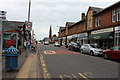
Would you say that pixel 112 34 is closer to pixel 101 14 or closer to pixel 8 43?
pixel 101 14

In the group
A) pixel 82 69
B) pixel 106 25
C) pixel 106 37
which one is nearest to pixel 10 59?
pixel 82 69

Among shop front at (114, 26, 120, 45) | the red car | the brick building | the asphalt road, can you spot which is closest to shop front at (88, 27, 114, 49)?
the brick building

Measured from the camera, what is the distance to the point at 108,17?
67.1 ft

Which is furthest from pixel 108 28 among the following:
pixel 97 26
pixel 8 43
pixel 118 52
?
pixel 8 43

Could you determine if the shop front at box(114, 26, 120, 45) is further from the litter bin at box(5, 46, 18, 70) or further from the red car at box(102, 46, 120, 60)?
the litter bin at box(5, 46, 18, 70)

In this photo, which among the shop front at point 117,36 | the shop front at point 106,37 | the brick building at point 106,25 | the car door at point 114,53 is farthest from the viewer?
the shop front at point 106,37

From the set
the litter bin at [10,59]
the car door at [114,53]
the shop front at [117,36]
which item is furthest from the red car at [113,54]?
the litter bin at [10,59]

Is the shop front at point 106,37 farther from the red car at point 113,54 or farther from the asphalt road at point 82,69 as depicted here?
the asphalt road at point 82,69

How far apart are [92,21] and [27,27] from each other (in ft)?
54.2

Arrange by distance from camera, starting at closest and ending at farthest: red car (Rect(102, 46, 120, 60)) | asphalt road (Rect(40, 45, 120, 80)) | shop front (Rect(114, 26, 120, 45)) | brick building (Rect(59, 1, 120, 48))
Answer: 1. asphalt road (Rect(40, 45, 120, 80))
2. red car (Rect(102, 46, 120, 60))
3. shop front (Rect(114, 26, 120, 45))
4. brick building (Rect(59, 1, 120, 48))

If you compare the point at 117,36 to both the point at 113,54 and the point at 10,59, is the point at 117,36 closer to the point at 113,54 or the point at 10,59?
the point at 113,54

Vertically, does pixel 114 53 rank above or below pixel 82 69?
above

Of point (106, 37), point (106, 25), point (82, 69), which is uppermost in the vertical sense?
point (106, 25)

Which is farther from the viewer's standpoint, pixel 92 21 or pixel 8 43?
pixel 92 21
